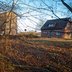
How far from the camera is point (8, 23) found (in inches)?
339

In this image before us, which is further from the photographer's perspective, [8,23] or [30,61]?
[30,61]

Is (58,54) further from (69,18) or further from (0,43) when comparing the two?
(0,43)

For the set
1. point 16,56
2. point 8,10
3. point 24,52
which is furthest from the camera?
point 24,52

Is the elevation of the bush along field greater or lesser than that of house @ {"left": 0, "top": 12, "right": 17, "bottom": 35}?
lesser

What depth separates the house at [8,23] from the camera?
8500mm

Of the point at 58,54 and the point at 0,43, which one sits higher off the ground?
the point at 0,43

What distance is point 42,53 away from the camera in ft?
53.5

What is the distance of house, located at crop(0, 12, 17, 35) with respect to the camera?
27.9ft

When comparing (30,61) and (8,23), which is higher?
(8,23)

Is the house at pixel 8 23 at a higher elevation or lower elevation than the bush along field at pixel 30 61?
higher

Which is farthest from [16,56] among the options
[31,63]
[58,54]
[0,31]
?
[0,31]

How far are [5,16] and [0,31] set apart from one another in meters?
0.85

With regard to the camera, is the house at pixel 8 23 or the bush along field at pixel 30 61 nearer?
the house at pixel 8 23

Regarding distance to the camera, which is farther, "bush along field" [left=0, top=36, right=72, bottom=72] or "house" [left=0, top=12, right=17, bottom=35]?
"bush along field" [left=0, top=36, right=72, bottom=72]
